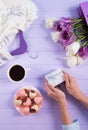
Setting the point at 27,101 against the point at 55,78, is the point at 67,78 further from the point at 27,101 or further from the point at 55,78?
the point at 27,101

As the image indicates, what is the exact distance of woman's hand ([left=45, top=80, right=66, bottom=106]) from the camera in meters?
1.04

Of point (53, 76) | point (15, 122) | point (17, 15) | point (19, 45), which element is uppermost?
point (17, 15)

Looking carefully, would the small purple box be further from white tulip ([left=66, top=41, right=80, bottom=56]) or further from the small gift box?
the small gift box

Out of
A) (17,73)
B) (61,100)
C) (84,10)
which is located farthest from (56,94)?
(84,10)

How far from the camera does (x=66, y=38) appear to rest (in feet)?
3.50

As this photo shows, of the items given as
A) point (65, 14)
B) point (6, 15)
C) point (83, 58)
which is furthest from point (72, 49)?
point (6, 15)

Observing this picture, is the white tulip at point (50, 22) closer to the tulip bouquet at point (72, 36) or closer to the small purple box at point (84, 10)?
the tulip bouquet at point (72, 36)

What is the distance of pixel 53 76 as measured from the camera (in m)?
1.06

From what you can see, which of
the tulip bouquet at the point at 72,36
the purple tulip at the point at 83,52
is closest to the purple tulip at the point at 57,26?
the tulip bouquet at the point at 72,36

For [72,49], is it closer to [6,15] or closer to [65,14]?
[65,14]

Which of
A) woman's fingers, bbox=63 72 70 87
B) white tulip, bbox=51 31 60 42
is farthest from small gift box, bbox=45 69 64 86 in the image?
white tulip, bbox=51 31 60 42

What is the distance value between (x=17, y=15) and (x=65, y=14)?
18 cm

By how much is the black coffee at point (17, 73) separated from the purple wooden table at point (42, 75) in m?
0.02

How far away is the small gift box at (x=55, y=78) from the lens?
106cm
